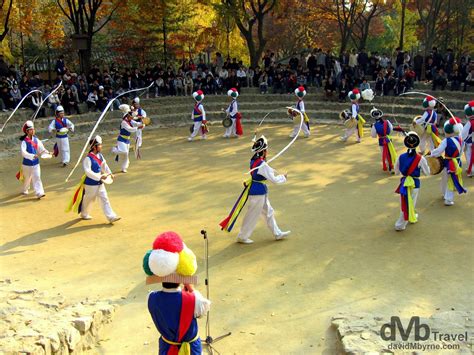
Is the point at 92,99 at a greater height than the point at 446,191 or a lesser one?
greater

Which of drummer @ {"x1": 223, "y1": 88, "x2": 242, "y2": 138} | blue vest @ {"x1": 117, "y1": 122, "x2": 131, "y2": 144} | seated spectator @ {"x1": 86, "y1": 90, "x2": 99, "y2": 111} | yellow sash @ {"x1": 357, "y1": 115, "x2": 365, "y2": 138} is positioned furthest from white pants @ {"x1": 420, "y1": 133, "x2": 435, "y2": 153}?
seated spectator @ {"x1": 86, "y1": 90, "x2": 99, "y2": 111}

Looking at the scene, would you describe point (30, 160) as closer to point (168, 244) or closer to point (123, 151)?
point (123, 151)

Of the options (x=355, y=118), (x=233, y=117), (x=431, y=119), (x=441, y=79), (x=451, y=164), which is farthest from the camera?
(x=441, y=79)

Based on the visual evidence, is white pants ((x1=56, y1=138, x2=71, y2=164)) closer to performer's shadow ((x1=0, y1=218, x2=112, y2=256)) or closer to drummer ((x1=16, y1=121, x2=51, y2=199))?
drummer ((x1=16, y1=121, x2=51, y2=199))

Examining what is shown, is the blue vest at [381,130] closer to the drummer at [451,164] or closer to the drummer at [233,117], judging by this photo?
the drummer at [451,164]

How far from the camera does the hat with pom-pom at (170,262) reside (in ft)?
13.0

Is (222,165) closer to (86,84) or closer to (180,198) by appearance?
(180,198)

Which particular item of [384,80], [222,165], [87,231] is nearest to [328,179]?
[222,165]

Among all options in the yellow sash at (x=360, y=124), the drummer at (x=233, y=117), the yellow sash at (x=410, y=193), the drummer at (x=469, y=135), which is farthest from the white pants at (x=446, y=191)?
the drummer at (x=233, y=117)

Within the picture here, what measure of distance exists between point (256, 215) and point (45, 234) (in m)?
3.98

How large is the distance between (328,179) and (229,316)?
6.72 metres

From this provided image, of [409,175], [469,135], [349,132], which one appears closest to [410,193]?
[409,175]

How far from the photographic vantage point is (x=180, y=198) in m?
11.0

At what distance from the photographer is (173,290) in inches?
162
